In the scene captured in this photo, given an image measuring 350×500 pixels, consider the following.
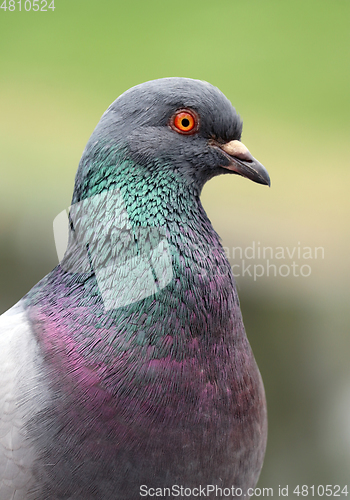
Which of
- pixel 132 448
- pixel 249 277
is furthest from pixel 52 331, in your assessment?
pixel 249 277

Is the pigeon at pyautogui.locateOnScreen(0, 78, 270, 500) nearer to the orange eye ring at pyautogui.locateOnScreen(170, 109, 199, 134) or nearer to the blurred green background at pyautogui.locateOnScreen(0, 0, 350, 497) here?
the orange eye ring at pyautogui.locateOnScreen(170, 109, 199, 134)

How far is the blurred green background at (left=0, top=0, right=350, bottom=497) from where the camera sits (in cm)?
385

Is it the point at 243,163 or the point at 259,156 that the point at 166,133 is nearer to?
the point at 243,163

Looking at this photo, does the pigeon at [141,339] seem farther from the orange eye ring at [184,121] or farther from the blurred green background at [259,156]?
the blurred green background at [259,156]

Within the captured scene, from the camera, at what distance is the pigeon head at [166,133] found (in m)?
1.65

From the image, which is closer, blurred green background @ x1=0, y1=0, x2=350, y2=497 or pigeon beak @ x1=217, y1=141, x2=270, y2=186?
pigeon beak @ x1=217, y1=141, x2=270, y2=186

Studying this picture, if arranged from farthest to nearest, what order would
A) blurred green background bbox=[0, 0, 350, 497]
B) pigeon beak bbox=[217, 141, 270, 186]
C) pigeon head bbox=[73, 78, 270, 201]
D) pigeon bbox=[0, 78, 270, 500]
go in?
blurred green background bbox=[0, 0, 350, 497], pigeon beak bbox=[217, 141, 270, 186], pigeon head bbox=[73, 78, 270, 201], pigeon bbox=[0, 78, 270, 500]

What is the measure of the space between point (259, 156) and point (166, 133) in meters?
2.35

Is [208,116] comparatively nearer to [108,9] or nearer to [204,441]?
[204,441]

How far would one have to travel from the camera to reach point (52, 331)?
1638 mm

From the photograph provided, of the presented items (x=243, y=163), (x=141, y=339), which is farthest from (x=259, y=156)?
(x=141, y=339)

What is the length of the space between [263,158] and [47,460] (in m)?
2.97

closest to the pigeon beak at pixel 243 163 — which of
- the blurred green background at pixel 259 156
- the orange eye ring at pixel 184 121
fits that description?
the orange eye ring at pixel 184 121

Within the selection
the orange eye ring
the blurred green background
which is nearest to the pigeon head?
the orange eye ring
